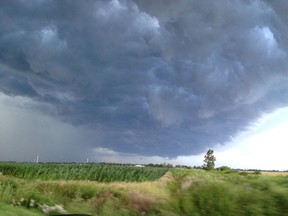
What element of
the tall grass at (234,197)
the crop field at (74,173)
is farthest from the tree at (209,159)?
the tall grass at (234,197)

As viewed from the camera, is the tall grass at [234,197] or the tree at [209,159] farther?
the tree at [209,159]

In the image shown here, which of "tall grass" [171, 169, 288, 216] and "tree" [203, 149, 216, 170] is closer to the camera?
"tall grass" [171, 169, 288, 216]

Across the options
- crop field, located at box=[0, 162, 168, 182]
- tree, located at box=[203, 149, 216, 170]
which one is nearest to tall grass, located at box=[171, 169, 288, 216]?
crop field, located at box=[0, 162, 168, 182]

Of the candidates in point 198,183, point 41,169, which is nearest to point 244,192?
point 198,183

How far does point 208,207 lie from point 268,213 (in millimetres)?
1796

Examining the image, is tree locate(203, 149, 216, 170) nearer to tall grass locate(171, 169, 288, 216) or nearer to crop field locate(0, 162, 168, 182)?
crop field locate(0, 162, 168, 182)

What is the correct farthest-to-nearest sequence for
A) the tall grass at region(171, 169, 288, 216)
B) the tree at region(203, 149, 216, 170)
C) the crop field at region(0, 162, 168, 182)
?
the tree at region(203, 149, 216, 170)
the crop field at region(0, 162, 168, 182)
the tall grass at region(171, 169, 288, 216)

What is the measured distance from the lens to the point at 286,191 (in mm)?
10312

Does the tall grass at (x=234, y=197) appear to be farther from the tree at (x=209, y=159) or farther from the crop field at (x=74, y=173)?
the tree at (x=209, y=159)

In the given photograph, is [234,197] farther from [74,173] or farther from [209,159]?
[209,159]

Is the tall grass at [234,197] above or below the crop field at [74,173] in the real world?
below

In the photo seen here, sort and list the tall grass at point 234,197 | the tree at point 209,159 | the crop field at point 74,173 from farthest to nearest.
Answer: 1. the tree at point 209,159
2. the crop field at point 74,173
3. the tall grass at point 234,197

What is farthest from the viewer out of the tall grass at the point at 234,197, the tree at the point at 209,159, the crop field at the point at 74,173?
the tree at the point at 209,159

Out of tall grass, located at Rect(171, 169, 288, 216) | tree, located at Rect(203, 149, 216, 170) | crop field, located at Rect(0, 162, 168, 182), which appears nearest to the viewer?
tall grass, located at Rect(171, 169, 288, 216)
